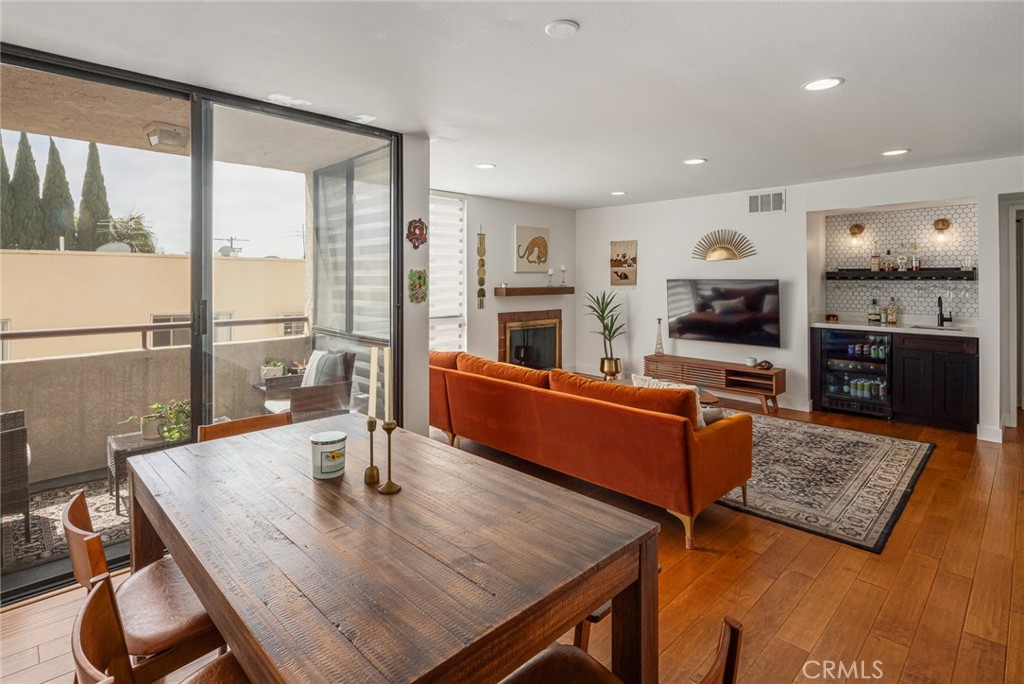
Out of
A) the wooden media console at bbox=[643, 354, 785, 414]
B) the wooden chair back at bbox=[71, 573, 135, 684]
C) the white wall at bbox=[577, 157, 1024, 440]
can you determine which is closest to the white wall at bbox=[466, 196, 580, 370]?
the white wall at bbox=[577, 157, 1024, 440]

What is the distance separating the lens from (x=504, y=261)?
680 cm

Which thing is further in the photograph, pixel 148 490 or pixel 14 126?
pixel 14 126

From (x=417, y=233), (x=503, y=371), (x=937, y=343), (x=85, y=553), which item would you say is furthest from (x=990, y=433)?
(x=85, y=553)

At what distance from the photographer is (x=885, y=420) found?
5.34m

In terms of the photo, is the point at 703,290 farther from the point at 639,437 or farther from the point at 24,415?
the point at 24,415

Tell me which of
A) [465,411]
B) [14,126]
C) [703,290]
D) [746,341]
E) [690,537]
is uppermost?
[14,126]

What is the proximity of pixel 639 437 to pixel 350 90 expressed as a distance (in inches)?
98.0

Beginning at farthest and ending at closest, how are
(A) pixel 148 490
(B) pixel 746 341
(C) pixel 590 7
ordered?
(B) pixel 746 341
(C) pixel 590 7
(A) pixel 148 490

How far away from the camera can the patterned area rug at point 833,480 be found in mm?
3178

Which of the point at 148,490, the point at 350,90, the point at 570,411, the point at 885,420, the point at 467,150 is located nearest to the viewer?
the point at 148,490

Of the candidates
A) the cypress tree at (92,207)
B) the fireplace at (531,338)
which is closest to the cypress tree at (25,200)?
the cypress tree at (92,207)

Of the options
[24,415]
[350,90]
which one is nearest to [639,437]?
[350,90]

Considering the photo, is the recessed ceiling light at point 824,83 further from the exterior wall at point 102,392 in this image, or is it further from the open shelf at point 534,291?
the open shelf at point 534,291

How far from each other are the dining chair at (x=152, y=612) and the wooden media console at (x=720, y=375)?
17.9 feet
